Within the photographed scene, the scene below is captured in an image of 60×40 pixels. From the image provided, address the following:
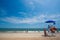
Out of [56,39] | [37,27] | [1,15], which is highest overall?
[1,15]

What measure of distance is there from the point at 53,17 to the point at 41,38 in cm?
68

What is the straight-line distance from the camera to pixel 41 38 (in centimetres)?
470

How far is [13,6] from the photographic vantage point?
16.0ft

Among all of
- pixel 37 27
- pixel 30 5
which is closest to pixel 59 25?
pixel 37 27

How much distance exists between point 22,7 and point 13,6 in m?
0.27

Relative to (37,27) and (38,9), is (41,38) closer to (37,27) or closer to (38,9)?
(37,27)

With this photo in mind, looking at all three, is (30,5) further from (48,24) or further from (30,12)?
(48,24)

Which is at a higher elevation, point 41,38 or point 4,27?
point 4,27

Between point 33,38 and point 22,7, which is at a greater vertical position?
point 22,7

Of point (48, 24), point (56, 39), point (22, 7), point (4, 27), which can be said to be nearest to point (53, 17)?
point (48, 24)

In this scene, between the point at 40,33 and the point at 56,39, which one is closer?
the point at 56,39

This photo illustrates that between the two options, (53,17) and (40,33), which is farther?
(40,33)

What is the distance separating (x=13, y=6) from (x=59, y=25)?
1.42m

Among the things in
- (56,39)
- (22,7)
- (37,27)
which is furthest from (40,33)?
(22,7)
